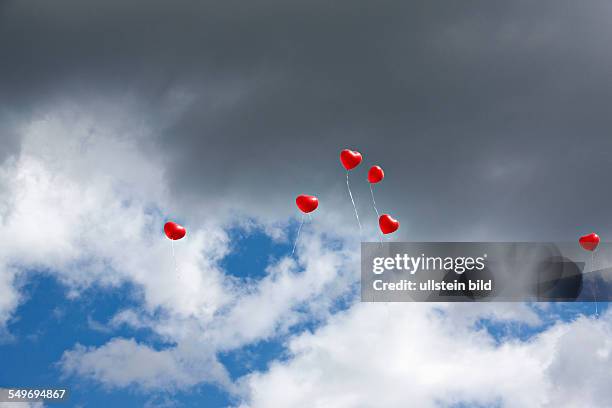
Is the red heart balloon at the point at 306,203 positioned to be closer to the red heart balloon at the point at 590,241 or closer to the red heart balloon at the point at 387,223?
the red heart balloon at the point at 387,223

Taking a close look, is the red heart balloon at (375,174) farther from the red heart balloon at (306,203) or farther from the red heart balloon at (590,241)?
the red heart balloon at (590,241)

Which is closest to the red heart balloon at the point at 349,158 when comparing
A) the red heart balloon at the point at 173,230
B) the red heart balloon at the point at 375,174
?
the red heart balloon at the point at 375,174

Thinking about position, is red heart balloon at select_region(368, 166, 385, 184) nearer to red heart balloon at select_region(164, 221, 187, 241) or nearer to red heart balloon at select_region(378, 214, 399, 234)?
red heart balloon at select_region(378, 214, 399, 234)

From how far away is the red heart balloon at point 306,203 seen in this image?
44469 mm

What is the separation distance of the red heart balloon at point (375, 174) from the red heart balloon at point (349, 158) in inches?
41.7

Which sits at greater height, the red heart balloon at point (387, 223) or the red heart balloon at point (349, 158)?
the red heart balloon at point (349, 158)

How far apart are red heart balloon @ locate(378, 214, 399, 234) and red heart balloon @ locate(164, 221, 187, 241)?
12559 mm

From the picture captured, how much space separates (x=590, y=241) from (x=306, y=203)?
62.4 ft

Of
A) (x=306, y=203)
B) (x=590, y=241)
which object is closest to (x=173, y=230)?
(x=306, y=203)

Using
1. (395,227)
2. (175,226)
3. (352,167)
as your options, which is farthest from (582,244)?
(175,226)

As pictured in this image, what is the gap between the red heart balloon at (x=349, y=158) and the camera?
146 feet

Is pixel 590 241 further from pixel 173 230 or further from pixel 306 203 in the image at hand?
pixel 173 230

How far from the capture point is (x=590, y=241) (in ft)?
161

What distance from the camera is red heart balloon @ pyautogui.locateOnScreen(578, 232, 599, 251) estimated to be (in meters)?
48.8
